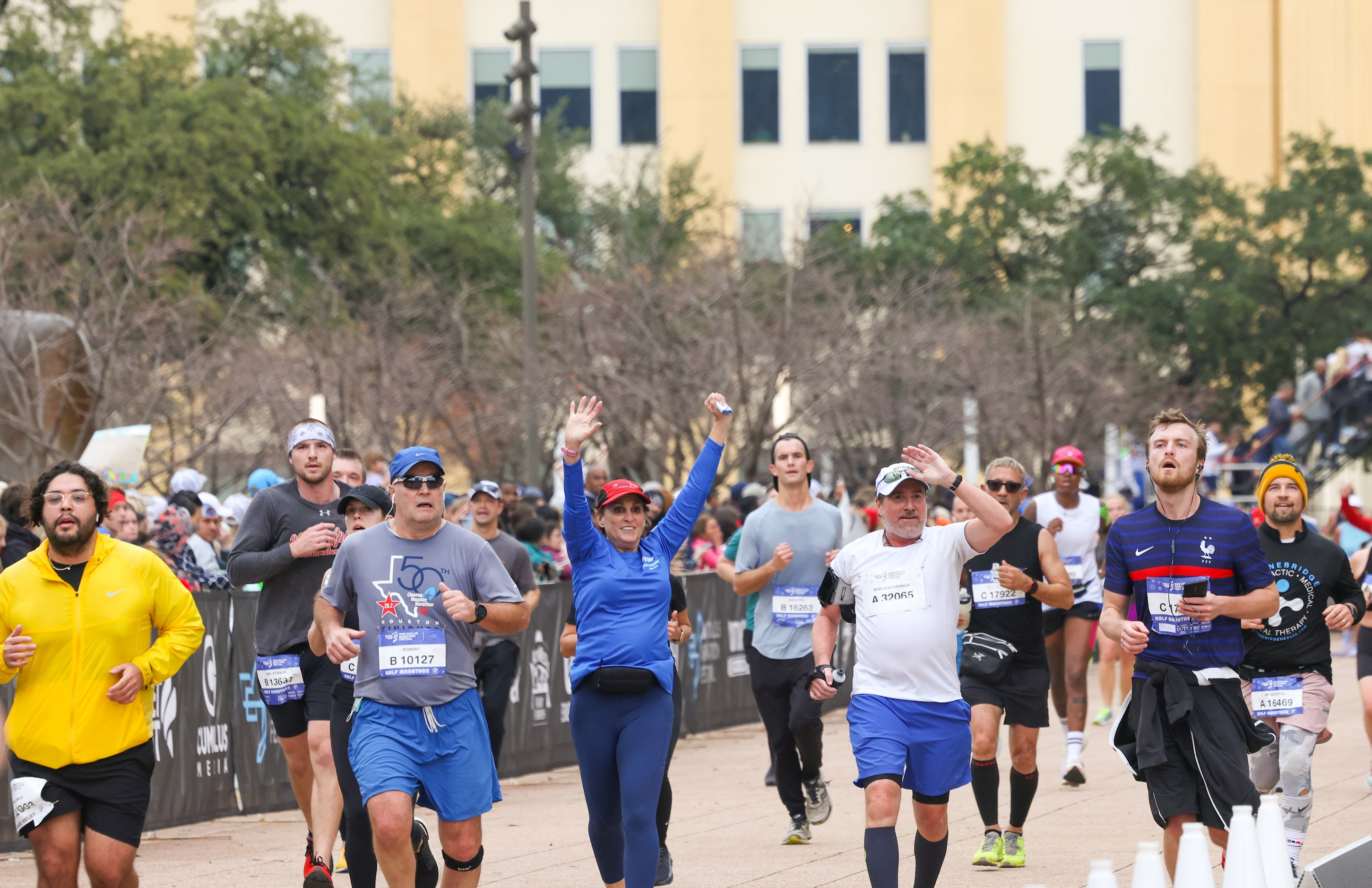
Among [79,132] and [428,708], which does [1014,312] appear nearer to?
[79,132]

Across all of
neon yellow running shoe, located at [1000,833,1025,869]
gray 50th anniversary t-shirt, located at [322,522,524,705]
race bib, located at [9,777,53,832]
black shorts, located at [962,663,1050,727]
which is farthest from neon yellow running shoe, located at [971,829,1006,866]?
race bib, located at [9,777,53,832]

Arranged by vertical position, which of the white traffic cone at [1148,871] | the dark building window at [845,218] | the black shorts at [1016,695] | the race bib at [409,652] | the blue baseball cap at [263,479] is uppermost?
the dark building window at [845,218]

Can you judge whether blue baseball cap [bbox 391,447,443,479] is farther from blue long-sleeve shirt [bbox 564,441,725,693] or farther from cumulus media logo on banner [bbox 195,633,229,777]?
cumulus media logo on banner [bbox 195,633,229,777]

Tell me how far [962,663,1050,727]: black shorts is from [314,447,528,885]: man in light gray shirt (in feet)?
11.7

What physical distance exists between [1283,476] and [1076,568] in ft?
15.5

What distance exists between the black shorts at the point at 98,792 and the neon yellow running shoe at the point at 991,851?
4.57 metres

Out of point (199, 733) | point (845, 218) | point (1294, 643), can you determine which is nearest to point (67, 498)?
point (199, 733)

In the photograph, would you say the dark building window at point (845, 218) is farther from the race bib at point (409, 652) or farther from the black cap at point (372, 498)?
the race bib at point (409, 652)

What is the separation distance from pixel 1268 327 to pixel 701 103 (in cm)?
1447

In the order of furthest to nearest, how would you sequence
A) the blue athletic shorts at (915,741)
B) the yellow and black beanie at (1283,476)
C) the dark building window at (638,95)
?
the dark building window at (638,95)
the yellow and black beanie at (1283,476)
the blue athletic shorts at (915,741)

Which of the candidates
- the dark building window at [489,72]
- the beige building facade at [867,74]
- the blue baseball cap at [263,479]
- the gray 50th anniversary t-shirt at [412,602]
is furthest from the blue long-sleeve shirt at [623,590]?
the dark building window at [489,72]

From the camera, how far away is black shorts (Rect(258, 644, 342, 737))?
9000 millimetres

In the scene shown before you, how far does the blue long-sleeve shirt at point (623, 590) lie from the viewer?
313 inches

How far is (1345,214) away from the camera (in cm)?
3662
